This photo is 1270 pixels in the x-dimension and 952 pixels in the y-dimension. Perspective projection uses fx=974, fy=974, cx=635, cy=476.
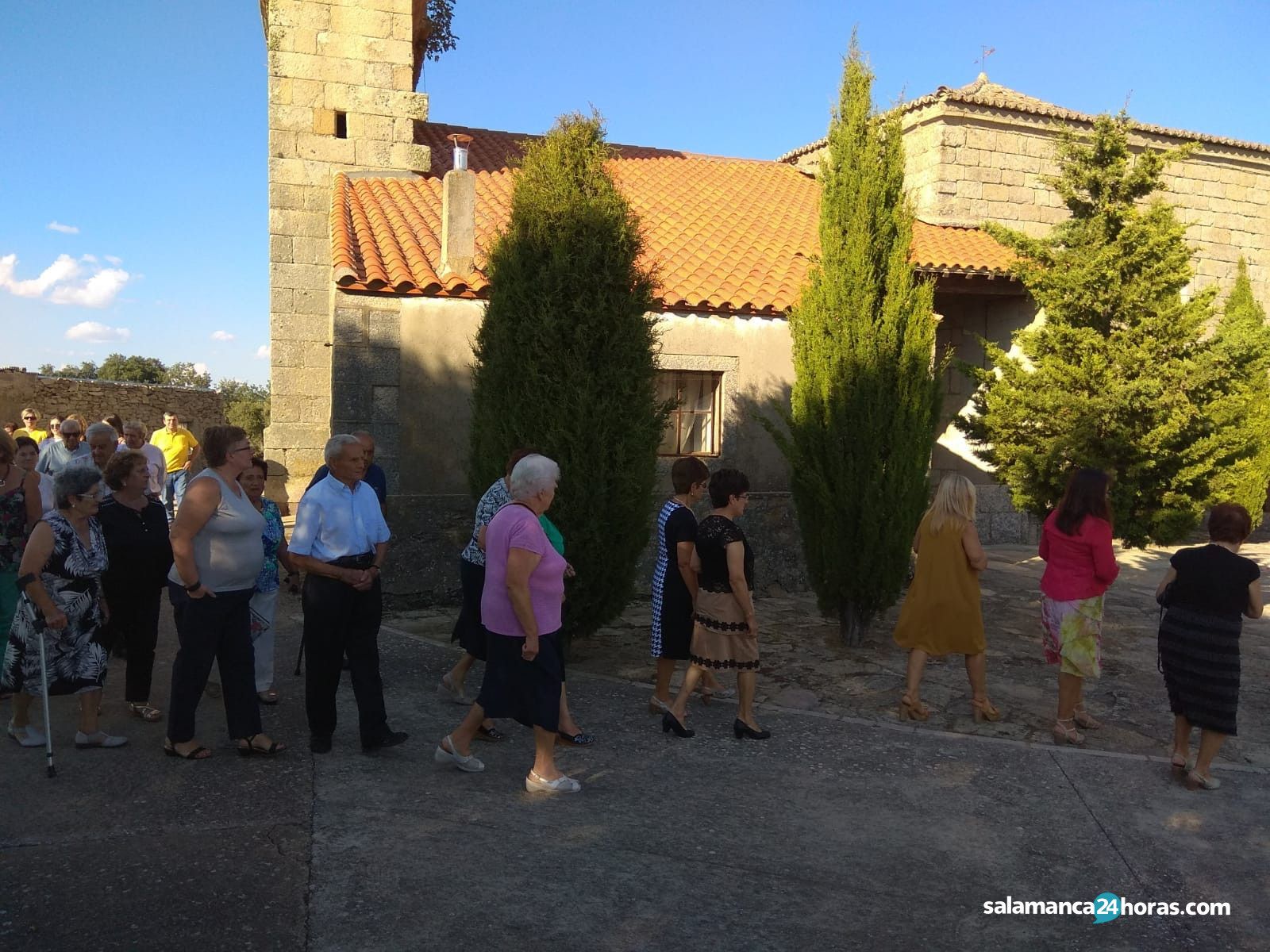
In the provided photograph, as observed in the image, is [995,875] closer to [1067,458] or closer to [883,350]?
[883,350]

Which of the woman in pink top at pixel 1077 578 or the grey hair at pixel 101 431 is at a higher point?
the grey hair at pixel 101 431

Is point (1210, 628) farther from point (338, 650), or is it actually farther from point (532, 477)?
point (338, 650)

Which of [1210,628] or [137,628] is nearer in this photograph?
[1210,628]

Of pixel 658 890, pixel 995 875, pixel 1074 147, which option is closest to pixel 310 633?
pixel 658 890

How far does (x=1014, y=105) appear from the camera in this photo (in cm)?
1577

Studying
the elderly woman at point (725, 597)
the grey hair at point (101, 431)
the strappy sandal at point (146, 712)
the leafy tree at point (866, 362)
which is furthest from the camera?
the leafy tree at point (866, 362)

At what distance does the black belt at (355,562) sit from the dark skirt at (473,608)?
0.82 m

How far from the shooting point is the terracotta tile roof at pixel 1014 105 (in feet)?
50.7

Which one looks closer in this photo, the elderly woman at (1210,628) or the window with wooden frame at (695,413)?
the elderly woman at (1210,628)

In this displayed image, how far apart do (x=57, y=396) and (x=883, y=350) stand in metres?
16.4

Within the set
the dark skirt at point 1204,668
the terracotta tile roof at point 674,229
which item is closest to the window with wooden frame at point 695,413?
the terracotta tile roof at point 674,229

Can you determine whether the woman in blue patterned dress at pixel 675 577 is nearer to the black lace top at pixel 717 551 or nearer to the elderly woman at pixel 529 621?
the black lace top at pixel 717 551

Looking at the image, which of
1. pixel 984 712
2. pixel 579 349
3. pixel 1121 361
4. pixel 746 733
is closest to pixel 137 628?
pixel 579 349

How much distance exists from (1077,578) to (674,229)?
26.6 feet
